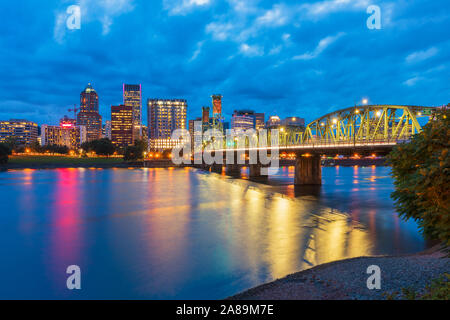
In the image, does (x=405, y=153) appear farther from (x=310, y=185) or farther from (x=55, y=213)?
(x=310, y=185)

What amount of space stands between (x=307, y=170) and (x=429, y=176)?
65.3 metres

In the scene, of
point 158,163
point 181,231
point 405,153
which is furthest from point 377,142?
point 158,163

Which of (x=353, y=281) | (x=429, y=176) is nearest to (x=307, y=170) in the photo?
(x=353, y=281)

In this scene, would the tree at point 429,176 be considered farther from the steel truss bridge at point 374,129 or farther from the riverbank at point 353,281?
the steel truss bridge at point 374,129

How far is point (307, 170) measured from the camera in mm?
73125

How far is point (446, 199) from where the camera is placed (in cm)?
949

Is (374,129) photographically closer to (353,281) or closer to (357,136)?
(357,136)

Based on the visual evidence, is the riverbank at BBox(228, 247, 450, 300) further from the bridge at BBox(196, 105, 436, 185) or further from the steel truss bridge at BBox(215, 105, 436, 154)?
the steel truss bridge at BBox(215, 105, 436, 154)

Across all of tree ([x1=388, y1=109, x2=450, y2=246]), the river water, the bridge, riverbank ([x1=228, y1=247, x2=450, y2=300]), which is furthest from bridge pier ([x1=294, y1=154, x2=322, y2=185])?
tree ([x1=388, y1=109, x2=450, y2=246])

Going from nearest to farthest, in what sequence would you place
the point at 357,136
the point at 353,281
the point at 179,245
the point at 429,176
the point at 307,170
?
the point at 429,176
the point at 353,281
the point at 179,245
the point at 357,136
the point at 307,170

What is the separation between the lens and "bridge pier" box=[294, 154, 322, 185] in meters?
72.8

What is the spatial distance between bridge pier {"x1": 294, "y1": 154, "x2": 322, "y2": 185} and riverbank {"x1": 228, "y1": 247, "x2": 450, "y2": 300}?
58.3 meters

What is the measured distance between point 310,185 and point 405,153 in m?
62.6

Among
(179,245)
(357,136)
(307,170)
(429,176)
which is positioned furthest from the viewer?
(307,170)
